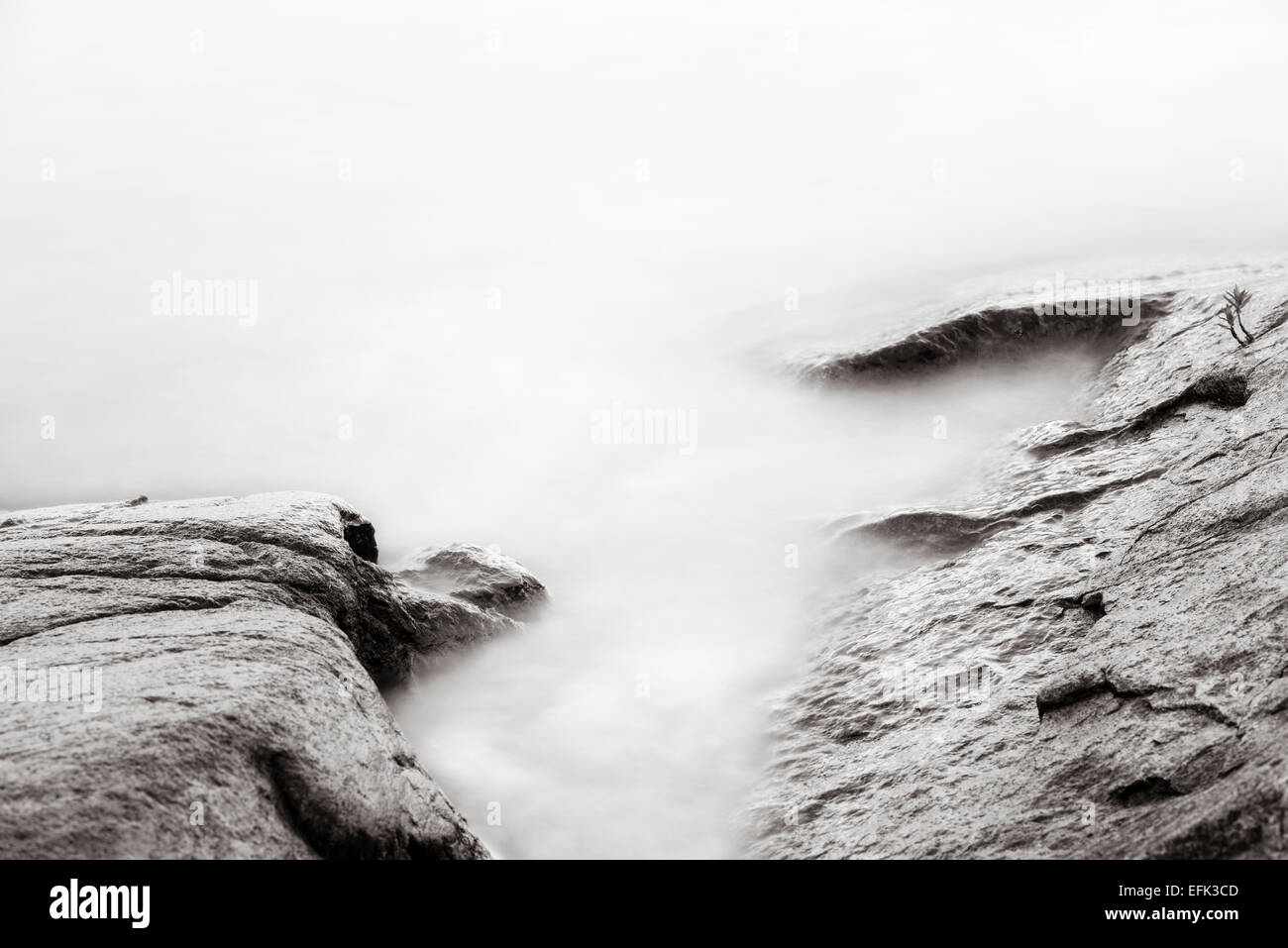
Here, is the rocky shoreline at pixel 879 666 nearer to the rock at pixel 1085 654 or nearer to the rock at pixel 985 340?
the rock at pixel 1085 654

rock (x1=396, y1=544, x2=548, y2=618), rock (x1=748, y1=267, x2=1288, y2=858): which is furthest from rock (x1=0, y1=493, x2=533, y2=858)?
rock (x1=748, y1=267, x2=1288, y2=858)

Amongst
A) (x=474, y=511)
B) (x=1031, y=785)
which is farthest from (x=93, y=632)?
(x=474, y=511)

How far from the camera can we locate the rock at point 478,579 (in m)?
12.0

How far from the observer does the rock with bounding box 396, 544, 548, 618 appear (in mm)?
11992

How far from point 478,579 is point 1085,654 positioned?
6926 mm

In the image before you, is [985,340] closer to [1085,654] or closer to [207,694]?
[1085,654]

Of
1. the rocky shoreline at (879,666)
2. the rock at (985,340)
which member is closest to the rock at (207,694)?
the rocky shoreline at (879,666)

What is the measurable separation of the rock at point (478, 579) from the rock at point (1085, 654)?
3.68 m

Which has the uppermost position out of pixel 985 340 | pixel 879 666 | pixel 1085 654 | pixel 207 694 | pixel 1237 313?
pixel 1237 313

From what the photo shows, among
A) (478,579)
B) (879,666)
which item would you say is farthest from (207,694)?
(478,579)

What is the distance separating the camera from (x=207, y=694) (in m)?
6.22

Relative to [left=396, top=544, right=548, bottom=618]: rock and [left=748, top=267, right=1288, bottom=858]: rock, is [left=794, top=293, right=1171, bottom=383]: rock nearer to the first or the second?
[left=748, top=267, right=1288, bottom=858]: rock

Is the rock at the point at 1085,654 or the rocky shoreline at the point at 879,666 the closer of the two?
the rocky shoreline at the point at 879,666
